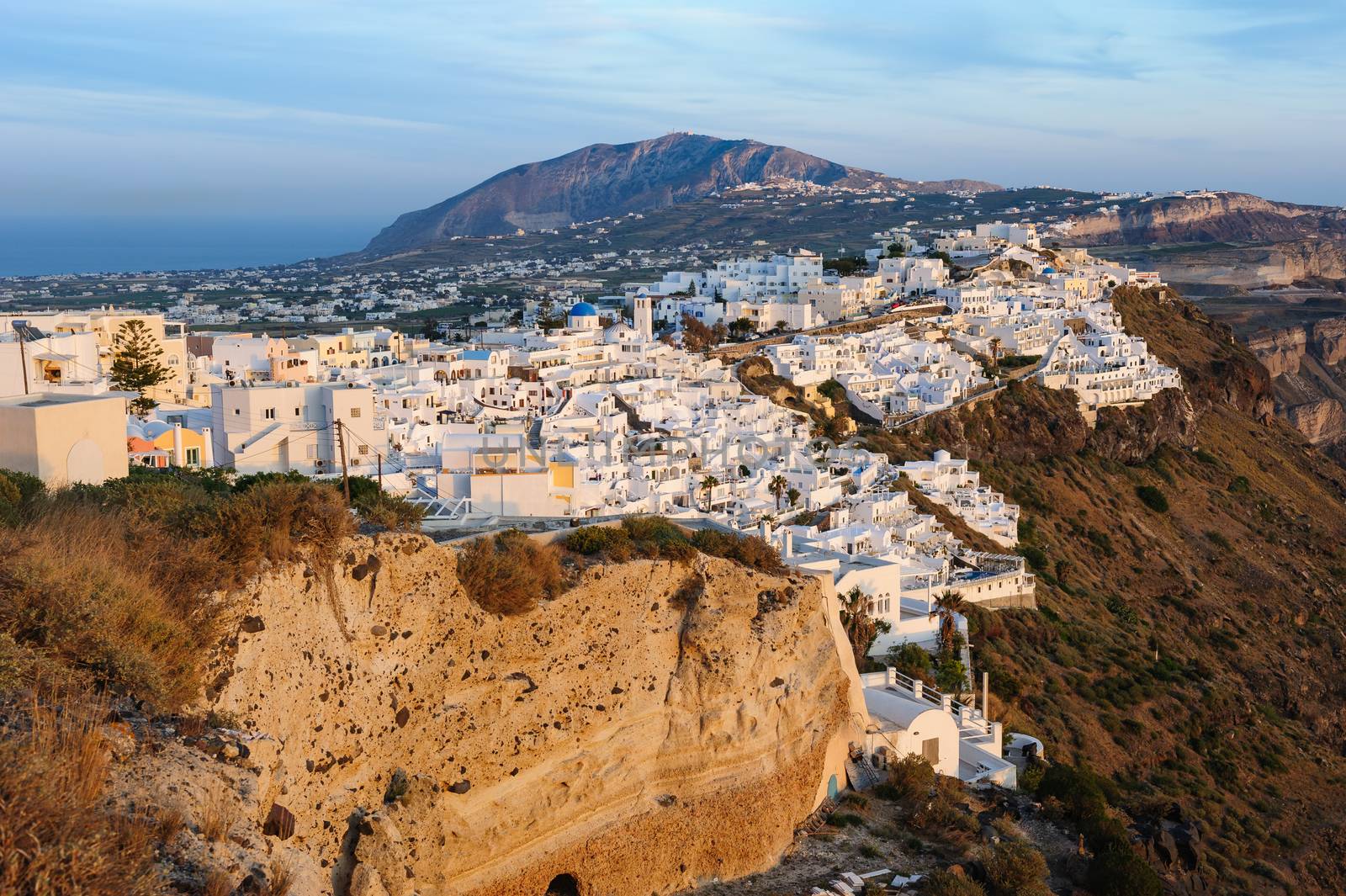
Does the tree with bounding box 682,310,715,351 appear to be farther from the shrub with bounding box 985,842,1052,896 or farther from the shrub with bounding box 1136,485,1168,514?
the shrub with bounding box 985,842,1052,896

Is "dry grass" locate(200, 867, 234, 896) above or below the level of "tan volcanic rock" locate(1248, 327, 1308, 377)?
above

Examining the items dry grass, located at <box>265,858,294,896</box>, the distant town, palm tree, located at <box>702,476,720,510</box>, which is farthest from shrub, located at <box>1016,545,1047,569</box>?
dry grass, located at <box>265,858,294,896</box>

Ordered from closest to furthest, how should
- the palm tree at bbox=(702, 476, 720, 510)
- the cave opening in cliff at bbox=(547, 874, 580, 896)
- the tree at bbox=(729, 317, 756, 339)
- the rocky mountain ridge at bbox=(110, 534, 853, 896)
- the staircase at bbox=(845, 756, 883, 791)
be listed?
1. the rocky mountain ridge at bbox=(110, 534, 853, 896)
2. the cave opening in cliff at bbox=(547, 874, 580, 896)
3. the staircase at bbox=(845, 756, 883, 791)
4. the palm tree at bbox=(702, 476, 720, 510)
5. the tree at bbox=(729, 317, 756, 339)

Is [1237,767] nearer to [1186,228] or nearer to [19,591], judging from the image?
[19,591]

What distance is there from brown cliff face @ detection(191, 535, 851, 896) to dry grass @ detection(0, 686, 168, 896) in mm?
Answer: 1508

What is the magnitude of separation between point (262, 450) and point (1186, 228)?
132317mm

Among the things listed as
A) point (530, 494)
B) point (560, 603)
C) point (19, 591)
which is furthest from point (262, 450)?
point (19, 591)

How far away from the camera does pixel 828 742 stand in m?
12.8

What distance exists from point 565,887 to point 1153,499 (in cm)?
3781

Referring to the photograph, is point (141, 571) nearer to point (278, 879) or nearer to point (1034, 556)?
point (278, 879)

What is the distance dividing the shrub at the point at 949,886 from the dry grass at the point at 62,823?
765cm

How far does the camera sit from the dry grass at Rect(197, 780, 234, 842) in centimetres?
586

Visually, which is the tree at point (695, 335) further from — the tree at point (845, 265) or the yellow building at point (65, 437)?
the yellow building at point (65, 437)

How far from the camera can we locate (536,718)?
9.94 meters
